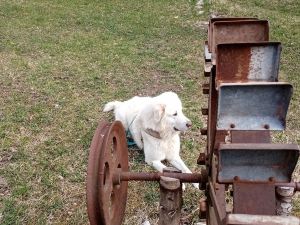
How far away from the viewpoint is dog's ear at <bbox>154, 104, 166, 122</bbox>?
4816mm

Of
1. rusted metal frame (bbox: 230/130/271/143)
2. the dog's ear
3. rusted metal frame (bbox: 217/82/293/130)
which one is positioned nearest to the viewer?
rusted metal frame (bbox: 217/82/293/130)

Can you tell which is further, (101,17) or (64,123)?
(101,17)

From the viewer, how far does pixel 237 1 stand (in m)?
11.6

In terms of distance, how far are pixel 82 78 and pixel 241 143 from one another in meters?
5.02

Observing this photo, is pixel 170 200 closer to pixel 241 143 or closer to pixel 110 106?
pixel 241 143

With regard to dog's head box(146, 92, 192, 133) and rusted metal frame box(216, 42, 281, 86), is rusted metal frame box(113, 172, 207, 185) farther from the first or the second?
dog's head box(146, 92, 192, 133)

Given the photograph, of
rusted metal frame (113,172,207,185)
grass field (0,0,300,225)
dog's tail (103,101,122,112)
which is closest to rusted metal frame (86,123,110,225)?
rusted metal frame (113,172,207,185)

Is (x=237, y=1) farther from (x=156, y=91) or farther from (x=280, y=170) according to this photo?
(x=280, y=170)

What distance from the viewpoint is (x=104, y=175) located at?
2795 mm

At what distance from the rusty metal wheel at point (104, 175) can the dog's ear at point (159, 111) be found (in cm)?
162

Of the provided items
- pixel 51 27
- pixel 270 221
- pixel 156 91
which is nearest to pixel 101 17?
pixel 51 27

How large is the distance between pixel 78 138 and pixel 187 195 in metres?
1.66

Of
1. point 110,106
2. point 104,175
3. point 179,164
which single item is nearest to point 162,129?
point 179,164

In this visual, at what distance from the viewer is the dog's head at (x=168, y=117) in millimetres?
4828
